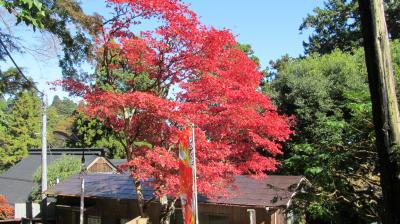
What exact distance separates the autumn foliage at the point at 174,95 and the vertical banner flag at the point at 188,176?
3.17 metres

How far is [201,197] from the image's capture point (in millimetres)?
16016

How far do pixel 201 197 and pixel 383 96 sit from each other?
12514 mm

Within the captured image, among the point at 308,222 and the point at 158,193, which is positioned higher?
the point at 158,193

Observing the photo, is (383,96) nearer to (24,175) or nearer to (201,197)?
(201,197)

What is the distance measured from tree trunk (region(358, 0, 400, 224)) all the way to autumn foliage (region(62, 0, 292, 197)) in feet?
23.1

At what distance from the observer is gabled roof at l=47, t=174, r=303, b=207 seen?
1481cm


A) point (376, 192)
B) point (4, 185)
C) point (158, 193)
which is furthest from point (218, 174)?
point (4, 185)

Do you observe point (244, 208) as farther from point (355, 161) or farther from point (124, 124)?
point (355, 161)

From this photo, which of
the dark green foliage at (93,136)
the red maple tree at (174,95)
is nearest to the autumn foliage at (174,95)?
the red maple tree at (174,95)

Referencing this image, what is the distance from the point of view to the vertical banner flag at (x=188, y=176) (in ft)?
23.4

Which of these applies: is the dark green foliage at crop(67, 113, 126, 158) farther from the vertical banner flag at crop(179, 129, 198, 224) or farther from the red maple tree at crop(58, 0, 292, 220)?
the vertical banner flag at crop(179, 129, 198, 224)

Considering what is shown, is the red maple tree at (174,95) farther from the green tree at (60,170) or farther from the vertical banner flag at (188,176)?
the green tree at (60,170)

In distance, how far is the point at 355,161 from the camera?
604cm

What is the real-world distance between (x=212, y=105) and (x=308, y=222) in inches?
260
